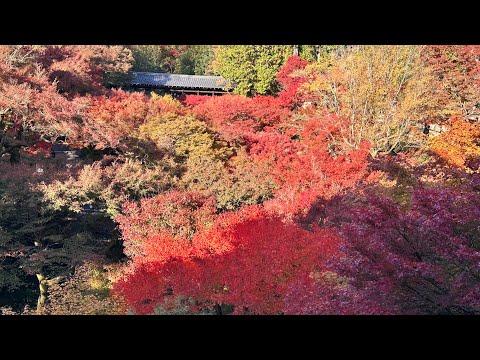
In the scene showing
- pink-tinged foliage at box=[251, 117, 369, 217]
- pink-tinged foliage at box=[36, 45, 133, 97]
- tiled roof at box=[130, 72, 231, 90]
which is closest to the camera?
pink-tinged foliage at box=[251, 117, 369, 217]

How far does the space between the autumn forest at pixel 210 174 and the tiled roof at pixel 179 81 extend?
18.9ft

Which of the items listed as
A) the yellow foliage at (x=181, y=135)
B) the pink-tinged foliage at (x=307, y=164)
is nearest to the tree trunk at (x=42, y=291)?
the yellow foliage at (x=181, y=135)

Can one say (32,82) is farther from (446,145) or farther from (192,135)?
(446,145)

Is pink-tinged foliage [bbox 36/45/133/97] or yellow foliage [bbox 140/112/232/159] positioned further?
pink-tinged foliage [bbox 36/45/133/97]

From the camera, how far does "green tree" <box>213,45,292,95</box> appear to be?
18844mm

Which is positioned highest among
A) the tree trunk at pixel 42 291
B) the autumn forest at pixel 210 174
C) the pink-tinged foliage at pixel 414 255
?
the pink-tinged foliage at pixel 414 255

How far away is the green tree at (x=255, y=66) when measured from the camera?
61.8ft

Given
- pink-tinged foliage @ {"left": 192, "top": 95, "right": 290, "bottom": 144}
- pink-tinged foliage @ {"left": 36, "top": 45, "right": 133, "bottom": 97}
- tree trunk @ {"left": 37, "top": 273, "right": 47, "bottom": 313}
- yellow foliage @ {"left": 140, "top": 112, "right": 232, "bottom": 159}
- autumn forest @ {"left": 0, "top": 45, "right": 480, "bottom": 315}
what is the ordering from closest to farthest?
autumn forest @ {"left": 0, "top": 45, "right": 480, "bottom": 315} → tree trunk @ {"left": 37, "top": 273, "right": 47, "bottom": 313} → yellow foliage @ {"left": 140, "top": 112, "right": 232, "bottom": 159} → pink-tinged foliage @ {"left": 192, "top": 95, "right": 290, "bottom": 144} → pink-tinged foliage @ {"left": 36, "top": 45, "right": 133, "bottom": 97}

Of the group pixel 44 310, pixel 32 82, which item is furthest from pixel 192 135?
pixel 44 310

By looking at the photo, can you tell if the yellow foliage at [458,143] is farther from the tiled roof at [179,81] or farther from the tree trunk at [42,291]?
the tiled roof at [179,81]

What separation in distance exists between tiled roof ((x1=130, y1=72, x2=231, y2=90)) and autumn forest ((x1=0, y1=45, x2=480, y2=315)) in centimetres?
575

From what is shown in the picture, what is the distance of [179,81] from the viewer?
22453mm

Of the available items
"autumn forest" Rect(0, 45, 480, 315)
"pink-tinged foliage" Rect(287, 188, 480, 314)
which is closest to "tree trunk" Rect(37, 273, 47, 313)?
"autumn forest" Rect(0, 45, 480, 315)

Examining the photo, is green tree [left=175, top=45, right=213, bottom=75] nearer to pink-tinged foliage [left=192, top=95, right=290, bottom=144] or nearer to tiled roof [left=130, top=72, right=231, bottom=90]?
tiled roof [left=130, top=72, right=231, bottom=90]
